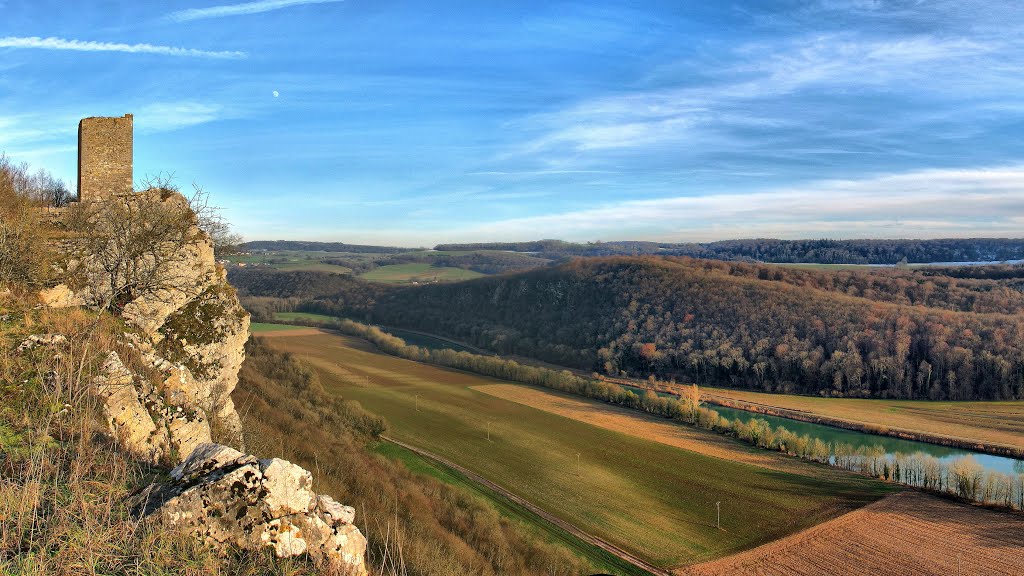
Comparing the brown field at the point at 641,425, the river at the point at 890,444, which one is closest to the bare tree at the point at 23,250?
the brown field at the point at 641,425

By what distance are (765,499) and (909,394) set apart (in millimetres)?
45256

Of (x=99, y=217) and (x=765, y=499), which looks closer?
(x=99, y=217)

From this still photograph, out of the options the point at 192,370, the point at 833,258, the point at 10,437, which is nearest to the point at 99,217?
the point at 192,370

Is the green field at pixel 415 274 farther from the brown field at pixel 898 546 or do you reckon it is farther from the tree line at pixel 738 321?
the brown field at pixel 898 546

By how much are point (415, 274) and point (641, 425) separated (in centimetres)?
12704

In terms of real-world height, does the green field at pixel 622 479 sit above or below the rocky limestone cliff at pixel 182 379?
below

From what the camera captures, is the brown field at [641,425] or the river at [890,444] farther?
the river at [890,444]

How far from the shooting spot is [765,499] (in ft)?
121

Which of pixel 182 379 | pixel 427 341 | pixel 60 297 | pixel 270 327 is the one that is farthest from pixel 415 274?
pixel 182 379

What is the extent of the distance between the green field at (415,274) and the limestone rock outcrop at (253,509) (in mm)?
145500

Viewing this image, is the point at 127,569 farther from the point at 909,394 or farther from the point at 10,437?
the point at 909,394

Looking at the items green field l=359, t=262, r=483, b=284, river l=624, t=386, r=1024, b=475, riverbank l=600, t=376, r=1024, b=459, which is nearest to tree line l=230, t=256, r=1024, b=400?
riverbank l=600, t=376, r=1024, b=459

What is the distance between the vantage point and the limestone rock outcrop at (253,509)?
482 cm

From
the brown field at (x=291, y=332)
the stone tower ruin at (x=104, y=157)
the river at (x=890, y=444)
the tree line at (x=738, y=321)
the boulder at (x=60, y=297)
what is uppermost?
the stone tower ruin at (x=104, y=157)
